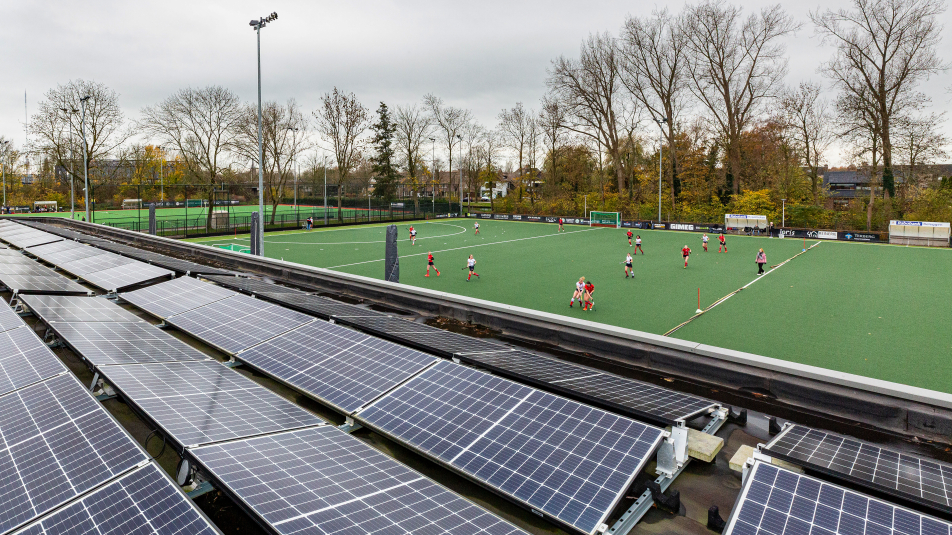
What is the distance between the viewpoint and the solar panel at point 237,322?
8.26 meters

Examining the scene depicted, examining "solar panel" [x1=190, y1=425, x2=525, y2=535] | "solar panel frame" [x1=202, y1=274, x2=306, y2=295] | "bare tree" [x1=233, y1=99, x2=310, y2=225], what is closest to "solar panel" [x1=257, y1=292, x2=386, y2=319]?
"solar panel frame" [x1=202, y1=274, x2=306, y2=295]

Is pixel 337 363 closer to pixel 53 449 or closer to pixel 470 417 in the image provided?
pixel 470 417

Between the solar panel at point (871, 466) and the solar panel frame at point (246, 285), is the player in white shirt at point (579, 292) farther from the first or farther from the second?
the solar panel at point (871, 466)

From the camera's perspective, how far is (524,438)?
4965mm

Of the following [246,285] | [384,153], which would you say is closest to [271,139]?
[384,153]

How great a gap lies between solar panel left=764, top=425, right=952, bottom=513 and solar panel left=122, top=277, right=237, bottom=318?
9.94m

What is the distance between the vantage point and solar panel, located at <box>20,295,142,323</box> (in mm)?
8938

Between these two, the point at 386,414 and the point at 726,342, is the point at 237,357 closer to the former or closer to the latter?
the point at 386,414

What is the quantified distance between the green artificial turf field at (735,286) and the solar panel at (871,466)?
470 inches

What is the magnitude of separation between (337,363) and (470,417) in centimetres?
238

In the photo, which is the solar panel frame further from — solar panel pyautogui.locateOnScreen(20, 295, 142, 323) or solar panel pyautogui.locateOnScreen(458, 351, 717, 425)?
solar panel pyautogui.locateOnScreen(458, 351, 717, 425)

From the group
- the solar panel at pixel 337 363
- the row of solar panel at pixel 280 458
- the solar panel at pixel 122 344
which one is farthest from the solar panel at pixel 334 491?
the solar panel at pixel 122 344

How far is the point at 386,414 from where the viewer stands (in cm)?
569

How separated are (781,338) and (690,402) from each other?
15.2 metres
